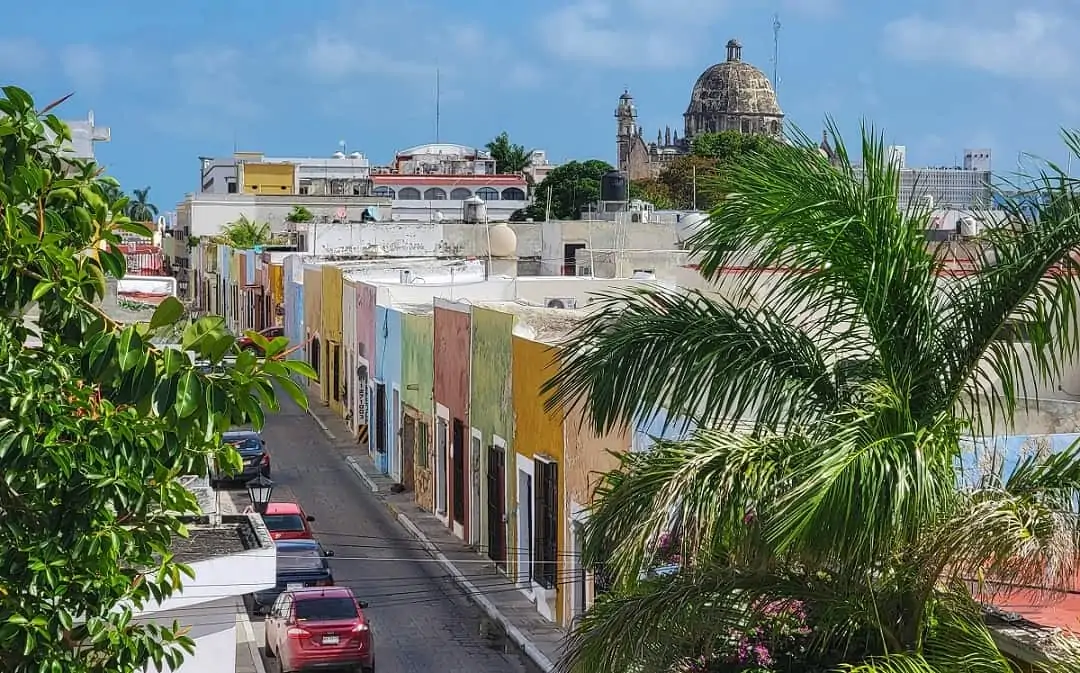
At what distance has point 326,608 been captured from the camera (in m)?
19.4

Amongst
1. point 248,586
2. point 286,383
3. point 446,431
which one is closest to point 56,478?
point 286,383

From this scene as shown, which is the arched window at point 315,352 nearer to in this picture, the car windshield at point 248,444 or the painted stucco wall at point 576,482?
the car windshield at point 248,444

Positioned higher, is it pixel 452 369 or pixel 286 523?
pixel 452 369

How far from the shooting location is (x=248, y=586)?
42.7 ft

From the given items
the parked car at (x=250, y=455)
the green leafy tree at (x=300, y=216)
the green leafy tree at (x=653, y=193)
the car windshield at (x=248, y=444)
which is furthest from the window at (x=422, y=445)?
the green leafy tree at (x=653, y=193)

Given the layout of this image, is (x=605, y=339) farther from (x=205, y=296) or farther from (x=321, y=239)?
(x=205, y=296)

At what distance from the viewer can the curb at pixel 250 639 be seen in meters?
20.2

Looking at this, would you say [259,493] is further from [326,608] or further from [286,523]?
[286,523]

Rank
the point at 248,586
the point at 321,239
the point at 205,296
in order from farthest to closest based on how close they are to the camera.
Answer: the point at 205,296 → the point at 321,239 → the point at 248,586

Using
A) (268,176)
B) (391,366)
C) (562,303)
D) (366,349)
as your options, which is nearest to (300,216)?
(268,176)

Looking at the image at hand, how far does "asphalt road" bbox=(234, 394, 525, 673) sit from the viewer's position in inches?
803

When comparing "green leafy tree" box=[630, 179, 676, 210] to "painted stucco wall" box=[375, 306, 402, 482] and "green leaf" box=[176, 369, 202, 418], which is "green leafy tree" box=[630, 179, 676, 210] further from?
"green leaf" box=[176, 369, 202, 418]

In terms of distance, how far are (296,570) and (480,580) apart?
124 inches

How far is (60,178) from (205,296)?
78.9m
